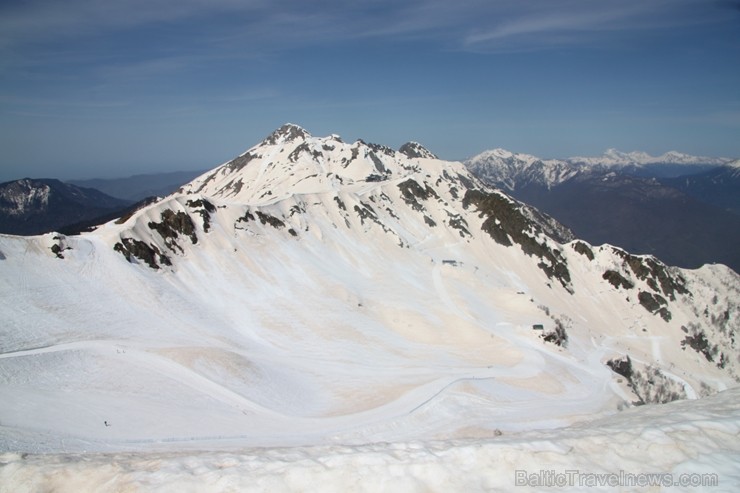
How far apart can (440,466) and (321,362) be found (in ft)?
153

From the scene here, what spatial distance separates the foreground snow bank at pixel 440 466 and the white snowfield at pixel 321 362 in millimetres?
50

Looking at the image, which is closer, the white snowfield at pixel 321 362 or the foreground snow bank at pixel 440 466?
the foreground snow bank at pixel 440 466

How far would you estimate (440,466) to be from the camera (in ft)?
32.2

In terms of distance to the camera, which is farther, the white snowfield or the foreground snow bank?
the white snowfield

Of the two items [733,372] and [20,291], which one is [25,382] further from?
[733,372]

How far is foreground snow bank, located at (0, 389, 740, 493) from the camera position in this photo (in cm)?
923

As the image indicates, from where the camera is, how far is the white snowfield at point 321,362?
10000 mm

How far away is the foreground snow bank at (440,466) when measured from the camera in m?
9.23

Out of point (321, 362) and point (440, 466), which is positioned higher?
point (440, 466)

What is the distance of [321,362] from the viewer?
54.8 m

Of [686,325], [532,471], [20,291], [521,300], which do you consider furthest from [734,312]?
[20,291]

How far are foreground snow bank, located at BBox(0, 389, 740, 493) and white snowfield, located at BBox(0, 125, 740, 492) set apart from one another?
2.0 inches

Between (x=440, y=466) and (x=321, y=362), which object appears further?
(x=321, y=362)

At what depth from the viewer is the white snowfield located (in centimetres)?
1000
